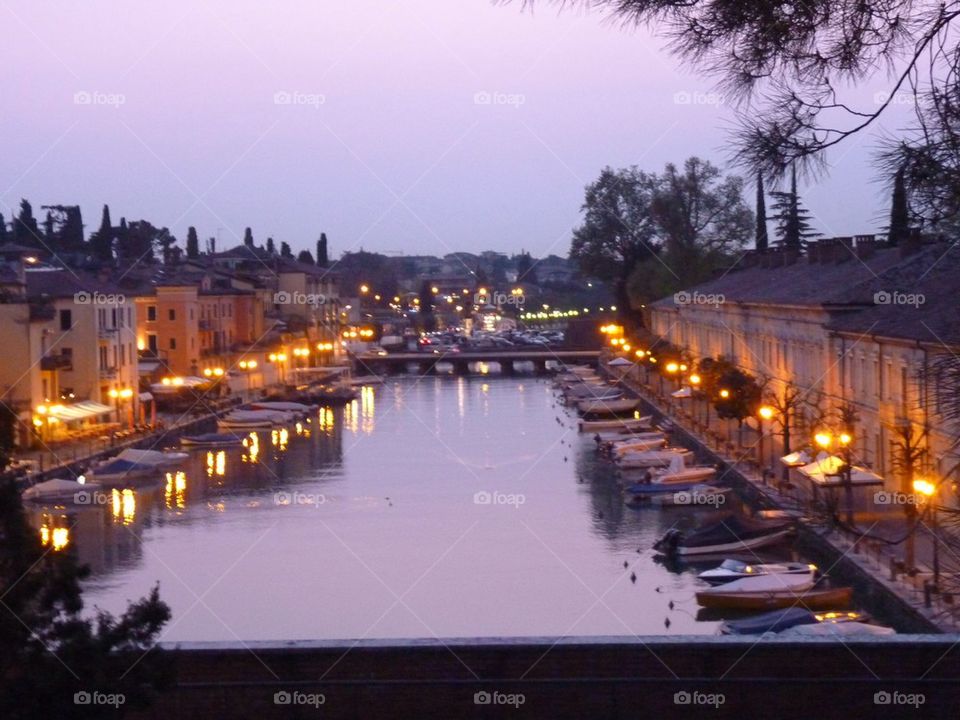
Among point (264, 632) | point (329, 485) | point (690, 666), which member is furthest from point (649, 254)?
point (690, 666)

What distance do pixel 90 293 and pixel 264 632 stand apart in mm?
12480

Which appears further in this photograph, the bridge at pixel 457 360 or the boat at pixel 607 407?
the bridge at pixel 457 360

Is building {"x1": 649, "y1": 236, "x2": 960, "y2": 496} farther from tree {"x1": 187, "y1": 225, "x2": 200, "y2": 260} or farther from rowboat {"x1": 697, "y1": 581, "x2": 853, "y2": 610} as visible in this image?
tree {"x1": 187, "y1": 225, "x2": 200, "y2": 260}

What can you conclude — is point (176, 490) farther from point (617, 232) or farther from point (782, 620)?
point (617, 232)

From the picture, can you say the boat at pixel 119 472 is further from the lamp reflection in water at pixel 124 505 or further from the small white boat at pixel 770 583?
the small white boat at pixel 770 583

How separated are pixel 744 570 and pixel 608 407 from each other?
562 inches

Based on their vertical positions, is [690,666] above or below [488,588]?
above

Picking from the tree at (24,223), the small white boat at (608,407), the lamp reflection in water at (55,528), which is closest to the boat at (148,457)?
the lamp reflection in water at (55,528)

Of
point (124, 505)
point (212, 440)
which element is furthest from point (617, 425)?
point (124, 505)

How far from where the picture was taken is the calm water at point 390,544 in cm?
881

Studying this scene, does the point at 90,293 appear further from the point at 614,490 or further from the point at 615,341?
the point at 615,341

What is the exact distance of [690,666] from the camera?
471 cm

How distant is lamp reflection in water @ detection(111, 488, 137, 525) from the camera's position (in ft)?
45.3

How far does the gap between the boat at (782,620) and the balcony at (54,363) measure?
40.6 ft
